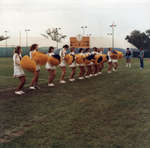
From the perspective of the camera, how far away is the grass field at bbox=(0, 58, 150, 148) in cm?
446

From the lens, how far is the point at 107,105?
730 cm

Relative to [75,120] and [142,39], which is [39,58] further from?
[142,39]

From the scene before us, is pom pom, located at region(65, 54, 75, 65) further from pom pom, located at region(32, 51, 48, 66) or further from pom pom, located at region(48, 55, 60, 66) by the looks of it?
pom pom, located at region(32, 51, 48, 66)

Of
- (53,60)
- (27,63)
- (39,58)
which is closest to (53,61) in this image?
(53,60)

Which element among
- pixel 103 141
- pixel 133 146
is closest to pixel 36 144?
pixel 103 141

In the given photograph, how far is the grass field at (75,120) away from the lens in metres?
4.46

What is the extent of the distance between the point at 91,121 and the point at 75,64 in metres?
7.64

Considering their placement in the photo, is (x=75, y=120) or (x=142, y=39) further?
(x=142, y=39)

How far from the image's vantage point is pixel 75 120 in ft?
19.0

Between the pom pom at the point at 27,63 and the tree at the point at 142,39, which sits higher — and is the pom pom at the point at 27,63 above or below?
below

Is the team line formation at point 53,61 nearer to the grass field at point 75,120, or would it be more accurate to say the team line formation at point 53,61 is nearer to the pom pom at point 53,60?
the pom pom at point 53,60

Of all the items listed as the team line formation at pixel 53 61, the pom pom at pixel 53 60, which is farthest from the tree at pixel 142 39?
the pom pom at pixel 53 60

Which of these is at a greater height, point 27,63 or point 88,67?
point 27,63

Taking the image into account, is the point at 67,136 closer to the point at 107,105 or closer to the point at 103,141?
the point at 103,141
